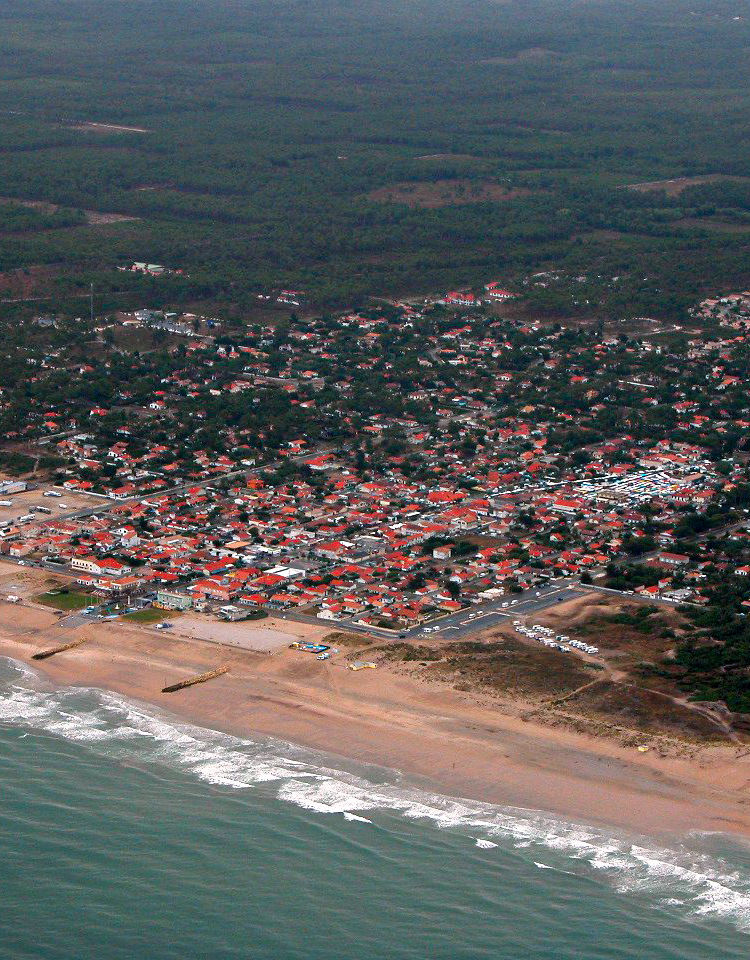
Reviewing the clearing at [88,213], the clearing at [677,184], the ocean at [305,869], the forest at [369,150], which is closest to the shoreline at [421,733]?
the ocean at [305,869]

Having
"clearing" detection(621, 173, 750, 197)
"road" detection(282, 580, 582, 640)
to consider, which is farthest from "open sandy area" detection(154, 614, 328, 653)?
"clearing" detection(621, 173, 750, 197)

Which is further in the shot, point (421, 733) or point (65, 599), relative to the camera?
point (65, 599)

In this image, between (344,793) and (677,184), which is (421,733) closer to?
(344,793)

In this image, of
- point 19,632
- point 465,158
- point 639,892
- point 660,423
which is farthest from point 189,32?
point 639,892

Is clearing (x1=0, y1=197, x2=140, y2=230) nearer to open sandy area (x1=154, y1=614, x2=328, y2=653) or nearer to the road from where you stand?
the road

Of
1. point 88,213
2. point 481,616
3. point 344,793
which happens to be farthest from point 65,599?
point 88,213

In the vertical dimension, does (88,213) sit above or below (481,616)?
above
